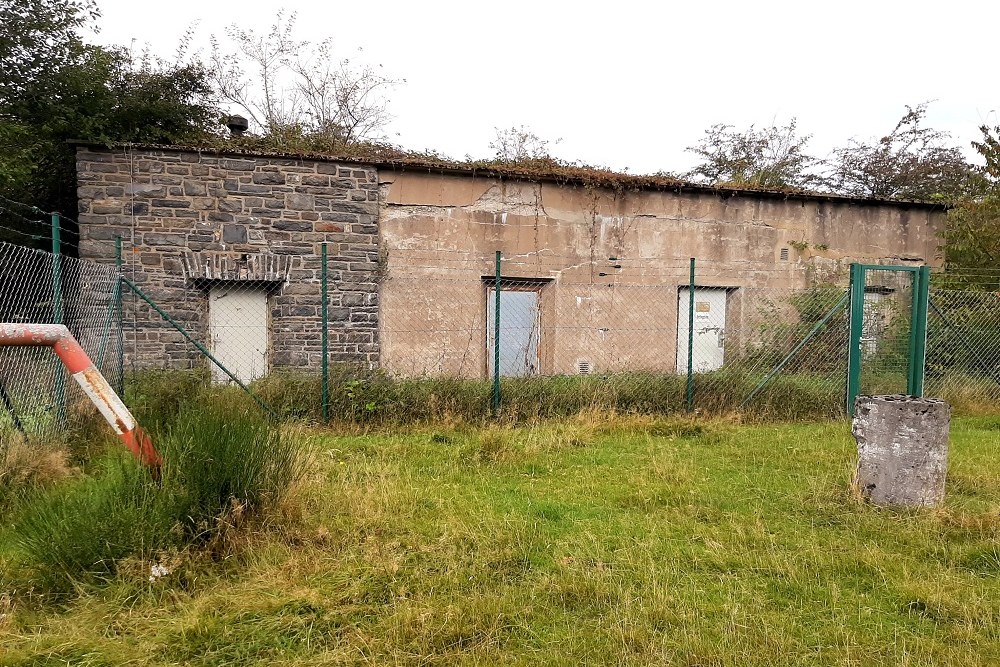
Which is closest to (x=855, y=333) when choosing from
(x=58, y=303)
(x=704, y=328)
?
(x=704, y=328)

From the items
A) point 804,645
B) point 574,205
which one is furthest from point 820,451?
point 574,205

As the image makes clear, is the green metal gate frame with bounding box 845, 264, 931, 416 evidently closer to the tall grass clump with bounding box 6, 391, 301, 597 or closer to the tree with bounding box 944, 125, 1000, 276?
the tree with bounding box 944, 125, 1000, 276

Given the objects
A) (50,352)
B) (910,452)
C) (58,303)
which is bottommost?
(910,452)

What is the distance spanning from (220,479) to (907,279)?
12904 millimetres

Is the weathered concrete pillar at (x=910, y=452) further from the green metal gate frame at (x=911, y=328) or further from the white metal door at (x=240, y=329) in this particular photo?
→ the white metal door at (x=240, y=329)

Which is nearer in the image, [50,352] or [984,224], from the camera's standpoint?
[50,352]

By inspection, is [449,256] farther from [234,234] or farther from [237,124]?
[237,124]

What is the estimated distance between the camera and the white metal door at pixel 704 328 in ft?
35.1

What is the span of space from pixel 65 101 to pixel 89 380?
9567mm

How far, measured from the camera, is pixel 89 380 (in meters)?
3.55

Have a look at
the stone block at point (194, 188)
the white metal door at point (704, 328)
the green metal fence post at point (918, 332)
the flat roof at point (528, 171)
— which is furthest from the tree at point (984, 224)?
the stone block at point (194, 188)

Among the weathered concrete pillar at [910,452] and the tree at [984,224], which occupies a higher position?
the tree at [984,224]

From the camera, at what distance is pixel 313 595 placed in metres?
2.93

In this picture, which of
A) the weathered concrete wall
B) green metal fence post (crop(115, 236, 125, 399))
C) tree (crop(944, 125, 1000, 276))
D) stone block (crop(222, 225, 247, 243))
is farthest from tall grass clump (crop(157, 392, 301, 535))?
tree (crop(944, 125, 1000, 276))
